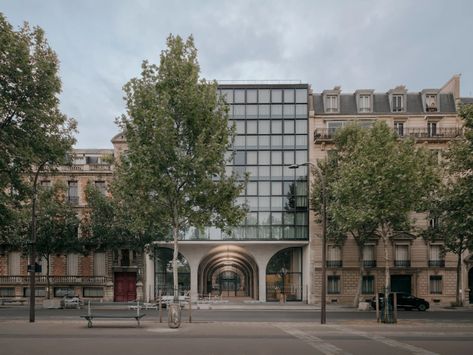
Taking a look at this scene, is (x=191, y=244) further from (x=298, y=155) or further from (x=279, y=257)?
(x=298, y=155)

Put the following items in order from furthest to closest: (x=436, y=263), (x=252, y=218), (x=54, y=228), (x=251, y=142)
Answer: (x=251, y=142)
(x=252, y=218)
(x=436, y=263)
(x=54, y=228)

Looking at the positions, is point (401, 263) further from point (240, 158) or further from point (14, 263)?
point (14, 263)

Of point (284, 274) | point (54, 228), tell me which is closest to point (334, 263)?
point (284, 274)

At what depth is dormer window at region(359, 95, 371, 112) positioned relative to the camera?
4881cm

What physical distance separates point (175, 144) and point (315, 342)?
40.4 feet

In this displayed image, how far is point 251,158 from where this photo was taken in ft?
157

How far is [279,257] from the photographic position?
4922 cm

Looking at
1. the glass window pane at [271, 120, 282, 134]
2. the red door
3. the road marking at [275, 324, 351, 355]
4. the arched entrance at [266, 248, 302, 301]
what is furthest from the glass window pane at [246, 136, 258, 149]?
the road marking at [275, 324, 351, 355]

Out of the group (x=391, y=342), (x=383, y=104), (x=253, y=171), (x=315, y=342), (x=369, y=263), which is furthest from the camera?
(x=383, y=104)

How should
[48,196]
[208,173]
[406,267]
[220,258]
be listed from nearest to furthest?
[208,173]
[48,196]
[406,267]
[220,258]

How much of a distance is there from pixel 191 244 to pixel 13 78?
27.2 metres

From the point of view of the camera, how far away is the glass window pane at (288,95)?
158 ft

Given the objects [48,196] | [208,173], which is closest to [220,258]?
[48,196]

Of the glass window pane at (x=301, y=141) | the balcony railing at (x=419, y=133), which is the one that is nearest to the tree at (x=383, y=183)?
the balcony railing at (x=419, y=133)
